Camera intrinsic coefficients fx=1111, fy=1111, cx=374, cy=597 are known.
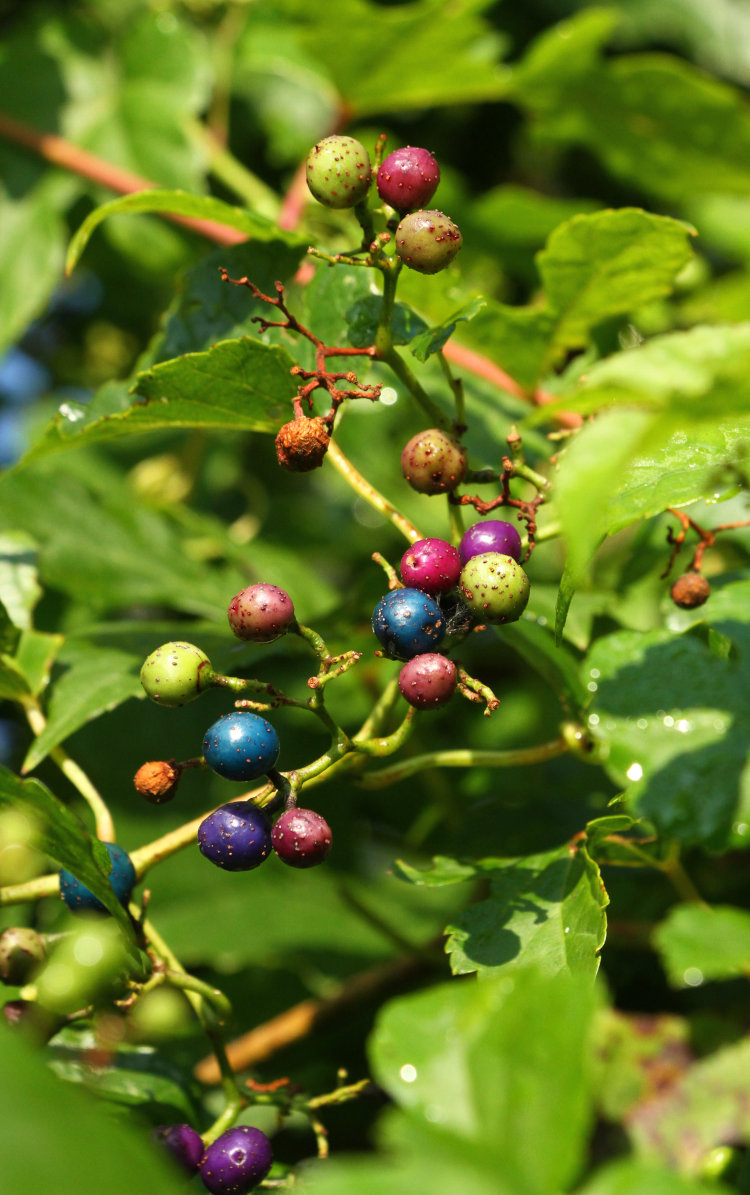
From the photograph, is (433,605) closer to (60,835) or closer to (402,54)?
(60,835)

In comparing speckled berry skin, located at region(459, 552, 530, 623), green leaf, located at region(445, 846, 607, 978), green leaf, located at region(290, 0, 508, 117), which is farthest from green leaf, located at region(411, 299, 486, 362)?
green leaf, located at region(290, 0, 508, 117)

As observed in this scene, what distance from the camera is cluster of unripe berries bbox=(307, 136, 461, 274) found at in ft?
3.81

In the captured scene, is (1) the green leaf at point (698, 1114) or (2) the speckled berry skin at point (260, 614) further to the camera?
(1) the green leaf at point (698, 1114)

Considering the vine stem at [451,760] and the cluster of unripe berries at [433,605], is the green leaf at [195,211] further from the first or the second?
the vine stem at [451,760]

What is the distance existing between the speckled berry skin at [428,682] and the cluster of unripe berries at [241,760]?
5.6 inches

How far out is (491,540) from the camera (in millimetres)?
Answer: 1205

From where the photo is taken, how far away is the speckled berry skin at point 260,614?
1.14 meters

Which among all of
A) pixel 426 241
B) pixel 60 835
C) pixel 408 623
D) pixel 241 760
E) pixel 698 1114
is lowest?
pixel 698 1114

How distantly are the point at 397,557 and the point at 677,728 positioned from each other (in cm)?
130

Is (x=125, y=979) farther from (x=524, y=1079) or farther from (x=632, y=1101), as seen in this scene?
(x=632, y=1101)

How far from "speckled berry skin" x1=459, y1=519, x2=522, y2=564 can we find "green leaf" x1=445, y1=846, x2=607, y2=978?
1.17ft

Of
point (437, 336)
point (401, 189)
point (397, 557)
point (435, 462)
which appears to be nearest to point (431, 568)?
point (435, 462)

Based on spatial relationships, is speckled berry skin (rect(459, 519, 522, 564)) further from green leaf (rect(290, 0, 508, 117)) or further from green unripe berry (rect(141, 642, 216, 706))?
green leaf (rect(290, 0, 508, 117))

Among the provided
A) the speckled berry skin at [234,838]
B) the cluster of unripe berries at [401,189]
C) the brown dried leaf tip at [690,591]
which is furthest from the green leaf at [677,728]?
the cluster of unripe berries at [401,189]
